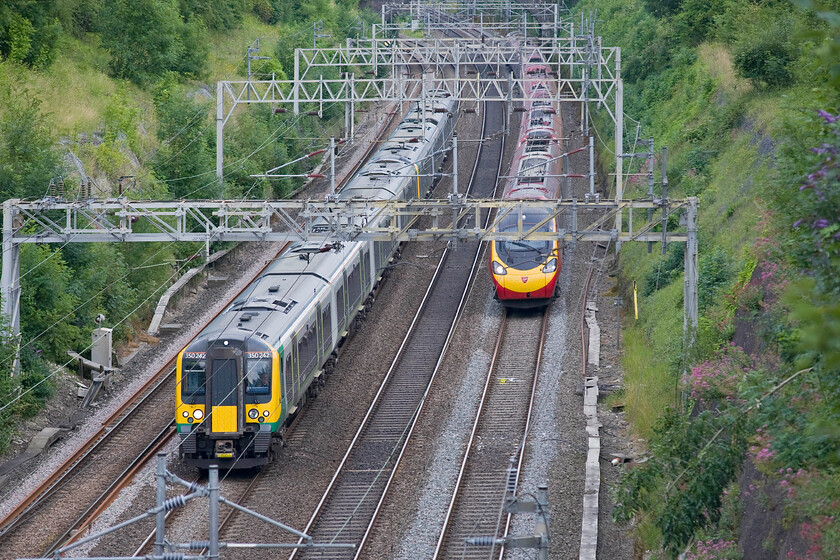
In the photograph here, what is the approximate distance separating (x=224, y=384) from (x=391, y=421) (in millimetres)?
4788

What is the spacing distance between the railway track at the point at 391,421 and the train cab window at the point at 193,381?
3.03 m

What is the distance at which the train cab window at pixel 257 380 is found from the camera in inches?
793

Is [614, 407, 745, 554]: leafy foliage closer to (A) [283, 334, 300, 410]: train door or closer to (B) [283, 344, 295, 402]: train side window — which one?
(B) [283, 344, 295, 402]: train side window

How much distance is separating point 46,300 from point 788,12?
77.6 ft

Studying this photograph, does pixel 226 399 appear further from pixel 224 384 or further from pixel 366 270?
pixel 366 270

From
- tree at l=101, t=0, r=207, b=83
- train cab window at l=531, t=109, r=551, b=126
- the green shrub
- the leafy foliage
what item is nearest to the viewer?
the leafy foliage

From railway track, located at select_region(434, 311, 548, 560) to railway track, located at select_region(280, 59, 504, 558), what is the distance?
1.42 meters

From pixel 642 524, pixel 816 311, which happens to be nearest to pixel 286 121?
pixel 642 524

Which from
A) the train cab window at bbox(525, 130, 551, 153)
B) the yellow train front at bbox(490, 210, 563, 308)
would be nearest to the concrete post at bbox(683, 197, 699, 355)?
the yellow train front at bbox(490, 210, 563, 308)

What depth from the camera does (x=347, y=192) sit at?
3322 cm

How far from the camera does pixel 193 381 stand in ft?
66.1

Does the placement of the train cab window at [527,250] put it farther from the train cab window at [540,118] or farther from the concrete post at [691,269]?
the train cab window at [540,118]

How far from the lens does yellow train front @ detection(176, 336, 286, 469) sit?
20062 mm

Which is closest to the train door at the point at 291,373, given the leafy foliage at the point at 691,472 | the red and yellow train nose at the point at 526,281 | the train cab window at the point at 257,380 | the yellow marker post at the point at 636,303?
the train cab window at the point at 257,380
